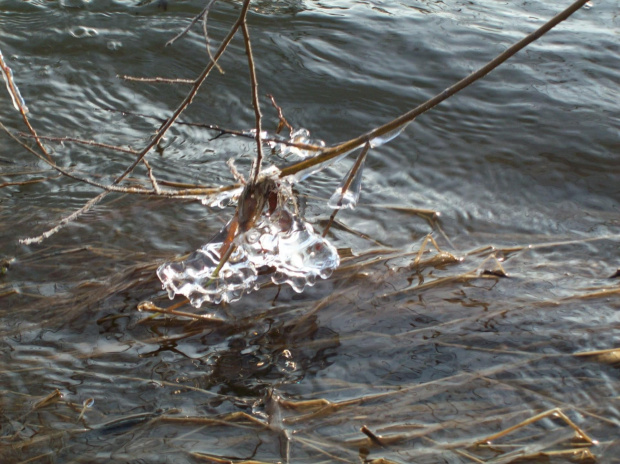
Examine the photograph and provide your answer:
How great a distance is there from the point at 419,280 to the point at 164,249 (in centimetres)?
126

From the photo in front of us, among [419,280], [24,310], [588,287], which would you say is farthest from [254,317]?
[588,287]

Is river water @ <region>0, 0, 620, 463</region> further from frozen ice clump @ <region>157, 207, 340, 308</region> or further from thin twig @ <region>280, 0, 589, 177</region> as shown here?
thin twig @ <region>280, 0, 589, 177</region>

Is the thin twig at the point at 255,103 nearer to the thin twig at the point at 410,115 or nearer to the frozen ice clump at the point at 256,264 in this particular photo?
the thin twig at the point at 410,115

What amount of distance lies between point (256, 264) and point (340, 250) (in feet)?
1.79

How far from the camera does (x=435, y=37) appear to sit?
557 cm

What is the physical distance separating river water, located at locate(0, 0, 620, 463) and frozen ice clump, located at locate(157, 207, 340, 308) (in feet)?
0.25

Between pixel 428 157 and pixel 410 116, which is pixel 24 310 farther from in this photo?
pixel 428 157

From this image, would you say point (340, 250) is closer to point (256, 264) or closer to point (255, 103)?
point (256, 264)

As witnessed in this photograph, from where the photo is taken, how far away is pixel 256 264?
287cm

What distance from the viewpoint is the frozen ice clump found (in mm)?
2719

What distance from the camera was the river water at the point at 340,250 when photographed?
2.17 metres

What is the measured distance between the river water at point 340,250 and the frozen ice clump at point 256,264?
3.0 inches

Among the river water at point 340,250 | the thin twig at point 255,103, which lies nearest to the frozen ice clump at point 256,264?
the river water at point 340,250

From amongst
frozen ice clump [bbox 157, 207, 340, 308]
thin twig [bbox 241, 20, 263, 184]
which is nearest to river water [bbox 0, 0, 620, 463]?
frozen ice clump [bbox 157, 207, 340, 308]
